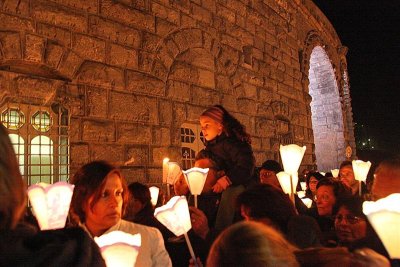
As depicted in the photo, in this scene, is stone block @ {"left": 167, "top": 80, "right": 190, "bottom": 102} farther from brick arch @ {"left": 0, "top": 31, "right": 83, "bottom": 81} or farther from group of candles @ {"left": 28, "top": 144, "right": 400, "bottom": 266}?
group of candles @ {"left": 28, "top": 144, "right": 400, "bottom": 266}

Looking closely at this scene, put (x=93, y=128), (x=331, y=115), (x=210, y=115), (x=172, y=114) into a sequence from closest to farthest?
(x=210, y=115), (x=93, y=128), (x=172, y=114), (x=331, y=115)

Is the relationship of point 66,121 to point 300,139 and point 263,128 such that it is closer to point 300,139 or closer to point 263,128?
point 263,128

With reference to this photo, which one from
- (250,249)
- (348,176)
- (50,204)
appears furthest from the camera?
(348,176)

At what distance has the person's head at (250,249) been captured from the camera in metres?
1.03

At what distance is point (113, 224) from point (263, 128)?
5.85 m

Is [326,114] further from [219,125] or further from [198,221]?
[198,221]

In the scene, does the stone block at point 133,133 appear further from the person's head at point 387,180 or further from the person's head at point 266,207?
the person's head at point 387,180

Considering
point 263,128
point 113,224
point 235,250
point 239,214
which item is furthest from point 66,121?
point 263,128

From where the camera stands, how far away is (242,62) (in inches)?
286

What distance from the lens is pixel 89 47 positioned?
173 inches

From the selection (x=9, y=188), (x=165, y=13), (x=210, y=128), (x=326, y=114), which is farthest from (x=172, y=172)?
(x=326, y=114)

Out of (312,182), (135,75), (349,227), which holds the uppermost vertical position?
(135,75)

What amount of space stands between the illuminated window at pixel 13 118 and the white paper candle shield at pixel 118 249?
302 centimetres

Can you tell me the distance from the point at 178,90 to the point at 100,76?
1.42 meters
